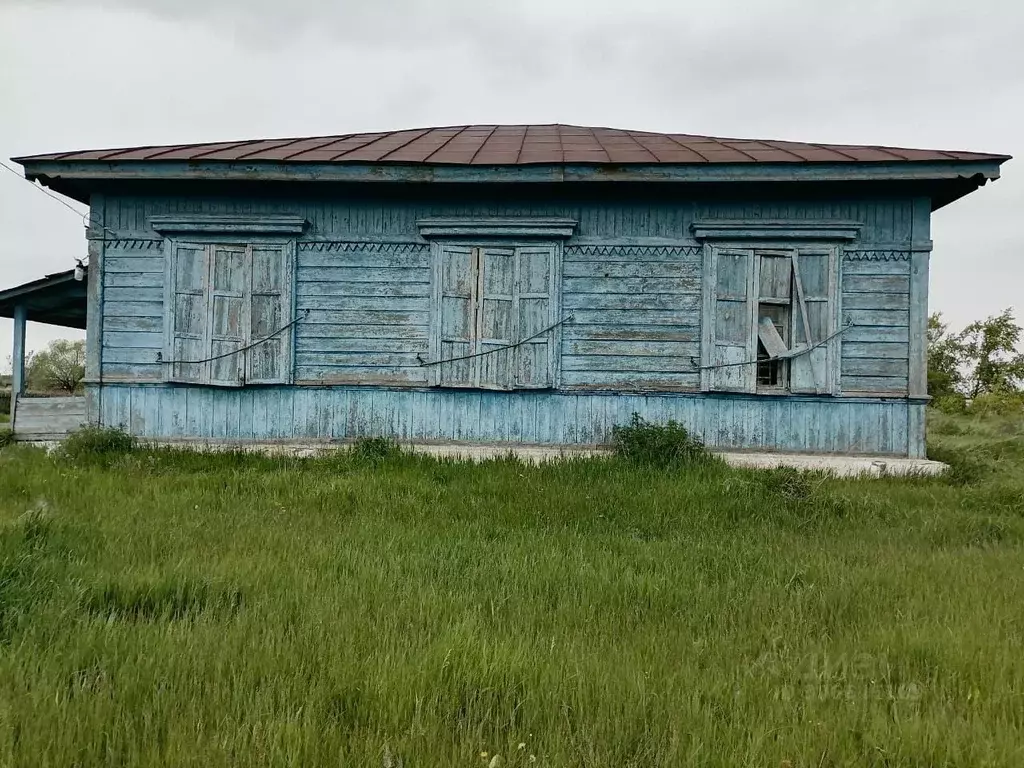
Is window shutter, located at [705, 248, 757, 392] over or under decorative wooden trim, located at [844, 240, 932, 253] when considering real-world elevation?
under

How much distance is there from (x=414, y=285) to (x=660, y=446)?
3.51 metres

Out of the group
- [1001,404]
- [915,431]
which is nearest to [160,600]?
[915,431]

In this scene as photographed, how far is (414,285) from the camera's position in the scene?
759 centimetres

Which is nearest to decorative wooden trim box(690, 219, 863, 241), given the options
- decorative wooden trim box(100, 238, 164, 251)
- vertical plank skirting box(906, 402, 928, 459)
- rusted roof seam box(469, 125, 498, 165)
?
vertical plank skirting box(906, 402, 928, 459)

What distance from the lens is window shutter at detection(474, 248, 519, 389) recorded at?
7.52 meters

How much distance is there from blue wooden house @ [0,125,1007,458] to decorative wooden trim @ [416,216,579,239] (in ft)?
0.08

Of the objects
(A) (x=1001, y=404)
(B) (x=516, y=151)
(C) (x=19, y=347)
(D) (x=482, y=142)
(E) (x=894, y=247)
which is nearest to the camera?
(E) (x=894, y=247)

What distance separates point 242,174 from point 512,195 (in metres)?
3.16

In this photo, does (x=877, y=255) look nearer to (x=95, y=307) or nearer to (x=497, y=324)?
(x=497, y=324)

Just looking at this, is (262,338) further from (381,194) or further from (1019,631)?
(1019,631)

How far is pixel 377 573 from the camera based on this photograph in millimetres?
3441

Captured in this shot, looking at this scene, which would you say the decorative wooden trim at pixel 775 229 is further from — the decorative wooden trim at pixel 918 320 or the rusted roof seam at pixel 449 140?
the rusted roof seam at pixel 449 140

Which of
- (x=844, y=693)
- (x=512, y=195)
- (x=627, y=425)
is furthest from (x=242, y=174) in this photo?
(x=844, y=693)

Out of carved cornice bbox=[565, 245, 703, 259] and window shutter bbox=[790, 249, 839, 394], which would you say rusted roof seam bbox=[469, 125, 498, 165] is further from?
window shutter bbox=[790, 249, 839, 394]
